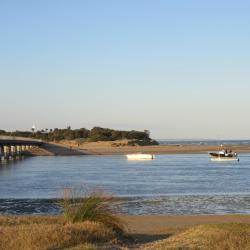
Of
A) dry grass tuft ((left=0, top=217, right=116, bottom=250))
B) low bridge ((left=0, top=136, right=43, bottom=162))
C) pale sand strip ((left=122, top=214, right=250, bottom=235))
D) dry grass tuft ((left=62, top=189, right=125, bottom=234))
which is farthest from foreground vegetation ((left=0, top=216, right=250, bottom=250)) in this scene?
low bridge ((left=0, top=136, right=43, bottom=162))

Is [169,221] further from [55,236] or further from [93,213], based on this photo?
[55,236]

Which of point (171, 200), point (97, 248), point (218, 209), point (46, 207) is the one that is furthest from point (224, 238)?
point (171, 200)

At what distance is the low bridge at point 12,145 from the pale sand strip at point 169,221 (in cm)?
8300

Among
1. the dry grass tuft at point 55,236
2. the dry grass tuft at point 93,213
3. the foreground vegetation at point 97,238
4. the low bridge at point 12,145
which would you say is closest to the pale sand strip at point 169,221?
the dry grass tuft at point 93,213

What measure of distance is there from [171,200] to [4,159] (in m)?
86.7

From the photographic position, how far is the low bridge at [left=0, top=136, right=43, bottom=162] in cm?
11524

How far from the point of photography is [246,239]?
1450cm

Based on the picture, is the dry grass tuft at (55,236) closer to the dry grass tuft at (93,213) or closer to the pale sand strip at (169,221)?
the dry grass tuft at (93,213)

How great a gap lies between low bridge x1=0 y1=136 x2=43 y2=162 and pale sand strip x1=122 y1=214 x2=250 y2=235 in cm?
8300

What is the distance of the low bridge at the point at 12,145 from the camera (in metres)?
115

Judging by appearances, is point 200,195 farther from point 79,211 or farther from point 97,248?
point 97,248

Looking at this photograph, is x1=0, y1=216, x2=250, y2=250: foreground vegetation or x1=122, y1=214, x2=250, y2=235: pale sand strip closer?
x1=0, y1=216, x2=250, y2=250: foreground vegetation

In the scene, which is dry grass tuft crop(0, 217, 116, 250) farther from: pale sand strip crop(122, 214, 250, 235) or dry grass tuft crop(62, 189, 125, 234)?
pale sand strip crop(122, 214, 250, 235)

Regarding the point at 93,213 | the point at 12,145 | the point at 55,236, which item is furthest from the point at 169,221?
the point at 12,145
